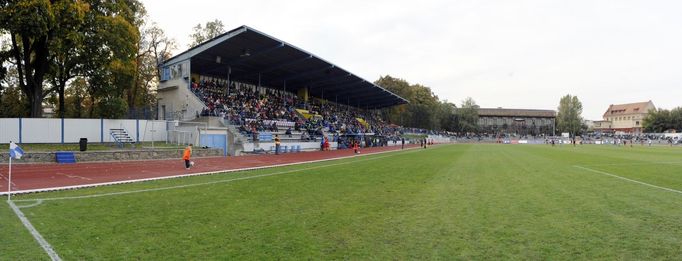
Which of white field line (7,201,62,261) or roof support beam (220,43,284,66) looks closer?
white field line (7,201,62,261)

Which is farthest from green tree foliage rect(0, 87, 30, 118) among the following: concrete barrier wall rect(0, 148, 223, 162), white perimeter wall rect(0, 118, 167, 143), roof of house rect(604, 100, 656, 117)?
roof of house rect(604, 100, 656, 117)

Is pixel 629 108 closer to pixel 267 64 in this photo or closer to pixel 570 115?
pixel 570 115

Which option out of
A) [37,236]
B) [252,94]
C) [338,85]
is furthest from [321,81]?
[37,236]

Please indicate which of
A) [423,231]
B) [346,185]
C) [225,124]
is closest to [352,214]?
[423,231]

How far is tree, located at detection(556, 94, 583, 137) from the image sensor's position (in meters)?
122

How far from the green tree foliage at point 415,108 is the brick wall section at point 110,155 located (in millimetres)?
69952

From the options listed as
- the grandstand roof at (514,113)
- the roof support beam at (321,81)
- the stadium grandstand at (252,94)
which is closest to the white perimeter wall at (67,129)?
the stadium grandstand at (252,94)

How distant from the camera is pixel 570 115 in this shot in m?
124

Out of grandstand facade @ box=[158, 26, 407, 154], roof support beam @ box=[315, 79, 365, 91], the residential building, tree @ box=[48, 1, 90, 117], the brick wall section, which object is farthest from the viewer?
the residential building

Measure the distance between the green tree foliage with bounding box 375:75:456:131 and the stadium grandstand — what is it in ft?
113

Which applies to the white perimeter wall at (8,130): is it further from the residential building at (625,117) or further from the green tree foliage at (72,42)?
the residential building at (625,117)

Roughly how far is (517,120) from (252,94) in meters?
123

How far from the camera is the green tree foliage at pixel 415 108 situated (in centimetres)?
9325

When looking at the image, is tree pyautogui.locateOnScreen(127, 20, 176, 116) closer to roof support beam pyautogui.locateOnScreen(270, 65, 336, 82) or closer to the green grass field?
roof support beam pyautogui.locateOnScreen(270, 65, 336, 82)
